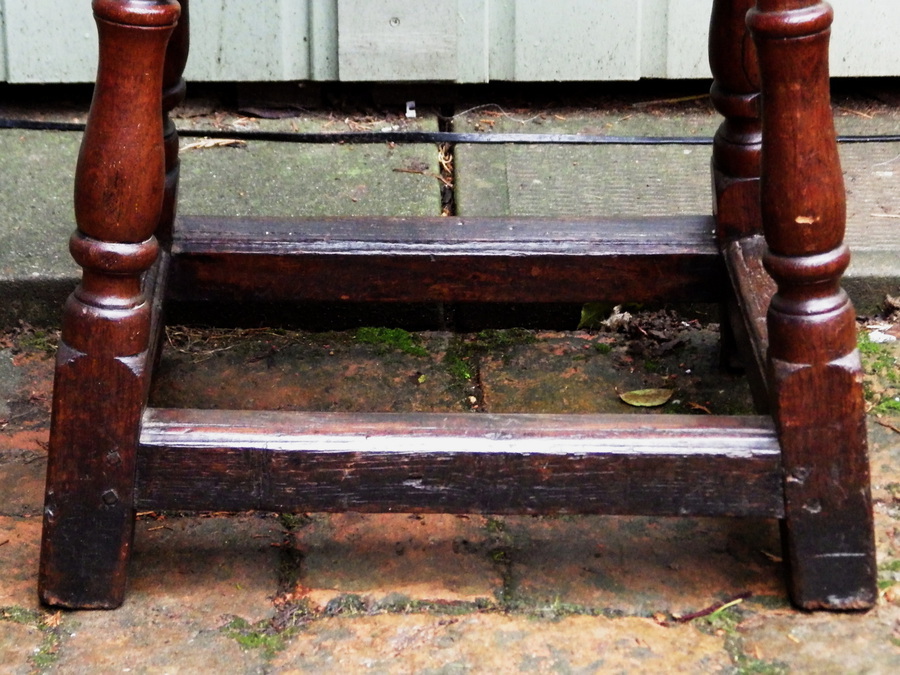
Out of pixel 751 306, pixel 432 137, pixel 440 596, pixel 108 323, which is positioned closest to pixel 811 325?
pixel 751 306

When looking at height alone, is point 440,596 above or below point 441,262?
below

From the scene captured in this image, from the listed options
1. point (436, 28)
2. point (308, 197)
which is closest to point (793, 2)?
point (308, 197)

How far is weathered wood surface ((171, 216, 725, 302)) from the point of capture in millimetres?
1745

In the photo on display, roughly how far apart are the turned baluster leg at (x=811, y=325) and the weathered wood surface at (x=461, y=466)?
0.16ft

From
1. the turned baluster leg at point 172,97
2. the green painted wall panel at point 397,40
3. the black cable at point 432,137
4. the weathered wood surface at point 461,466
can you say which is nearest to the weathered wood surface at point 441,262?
the turned baluster leg at point 172,97

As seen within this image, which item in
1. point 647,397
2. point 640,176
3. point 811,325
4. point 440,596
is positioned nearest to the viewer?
point 811,325

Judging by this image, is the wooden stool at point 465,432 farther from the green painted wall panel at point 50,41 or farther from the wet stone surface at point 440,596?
the green painted wall panel at point 50,41

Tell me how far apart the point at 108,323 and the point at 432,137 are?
149 centimetres

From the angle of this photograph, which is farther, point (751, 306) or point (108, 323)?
point (751, 306)

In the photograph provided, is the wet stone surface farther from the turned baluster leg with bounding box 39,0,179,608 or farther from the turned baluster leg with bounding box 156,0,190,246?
the turned baluster leg with bounding box 156,0,190,246

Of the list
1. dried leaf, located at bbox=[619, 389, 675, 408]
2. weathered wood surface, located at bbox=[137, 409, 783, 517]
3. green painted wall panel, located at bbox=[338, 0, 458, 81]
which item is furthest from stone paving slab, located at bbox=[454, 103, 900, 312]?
weathered wood surface, located at bbox=[137, 409, 783, 517]

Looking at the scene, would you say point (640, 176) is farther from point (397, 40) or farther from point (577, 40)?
point (397, 40)

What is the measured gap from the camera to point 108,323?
132 cm

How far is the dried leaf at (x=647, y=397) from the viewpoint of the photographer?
189 centimetres
